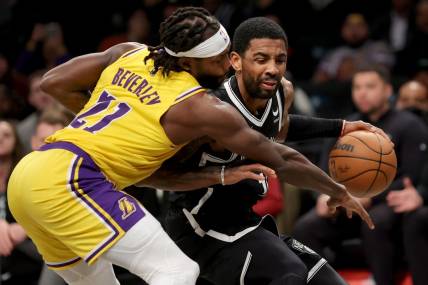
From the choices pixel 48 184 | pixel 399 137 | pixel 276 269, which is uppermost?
pixel 48 184

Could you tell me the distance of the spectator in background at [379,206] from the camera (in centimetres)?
700

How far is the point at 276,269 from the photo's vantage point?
459 cm

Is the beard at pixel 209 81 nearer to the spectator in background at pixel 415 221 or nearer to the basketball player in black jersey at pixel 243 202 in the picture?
the basketball player in black jersey at pixel 243 202

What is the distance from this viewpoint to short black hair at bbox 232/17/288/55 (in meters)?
4.62

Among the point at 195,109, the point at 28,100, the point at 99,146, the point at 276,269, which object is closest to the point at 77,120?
the point at 99,146

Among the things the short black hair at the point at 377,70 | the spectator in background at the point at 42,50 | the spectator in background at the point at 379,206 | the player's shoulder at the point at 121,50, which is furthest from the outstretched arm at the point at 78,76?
the spectator in background at the point at 42,50

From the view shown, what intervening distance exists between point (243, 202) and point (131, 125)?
2.83 feet

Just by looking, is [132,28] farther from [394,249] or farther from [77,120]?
[77,120]

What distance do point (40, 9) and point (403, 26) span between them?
172 inches

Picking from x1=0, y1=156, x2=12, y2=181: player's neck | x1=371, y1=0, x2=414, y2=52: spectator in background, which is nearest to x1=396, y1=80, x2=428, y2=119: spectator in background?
x1=371, y1=0, x2=414, y2=52: spectator in background

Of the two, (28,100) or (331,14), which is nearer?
(28,100)

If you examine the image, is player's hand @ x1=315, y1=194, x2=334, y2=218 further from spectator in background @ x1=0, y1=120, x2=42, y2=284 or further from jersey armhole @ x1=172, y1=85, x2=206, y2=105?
jersey armhole @ x1=172, y1=85, x2=206, y2=105

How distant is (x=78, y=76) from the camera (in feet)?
15.4

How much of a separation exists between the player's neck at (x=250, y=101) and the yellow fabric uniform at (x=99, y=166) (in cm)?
49
